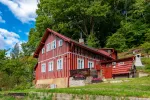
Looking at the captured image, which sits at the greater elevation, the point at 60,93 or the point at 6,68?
the point at 6,68

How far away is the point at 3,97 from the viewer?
18.8 meters

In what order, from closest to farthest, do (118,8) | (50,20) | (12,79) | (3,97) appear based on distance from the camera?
(3,97), (12,79), (50,20), (118,8)

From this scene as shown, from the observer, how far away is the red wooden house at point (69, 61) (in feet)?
107

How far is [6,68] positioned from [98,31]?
28989 mm

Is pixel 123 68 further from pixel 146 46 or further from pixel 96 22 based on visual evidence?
pixel 96 22

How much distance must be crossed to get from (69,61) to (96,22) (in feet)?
91.2

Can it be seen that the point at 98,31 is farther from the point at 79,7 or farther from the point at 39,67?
the point at 39,67

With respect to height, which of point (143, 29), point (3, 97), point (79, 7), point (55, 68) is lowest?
point (3, 97)

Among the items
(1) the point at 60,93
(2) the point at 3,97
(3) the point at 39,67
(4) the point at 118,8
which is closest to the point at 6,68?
(3) the point at 39,67

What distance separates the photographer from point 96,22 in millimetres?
60125

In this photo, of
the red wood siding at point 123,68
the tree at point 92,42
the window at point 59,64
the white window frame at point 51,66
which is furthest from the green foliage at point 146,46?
the white window frame at point 51,66

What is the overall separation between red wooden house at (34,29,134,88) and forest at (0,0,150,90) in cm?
807

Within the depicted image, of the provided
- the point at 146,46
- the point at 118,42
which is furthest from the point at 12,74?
the point at 118,42

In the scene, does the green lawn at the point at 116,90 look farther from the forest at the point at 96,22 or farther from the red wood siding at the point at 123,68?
the forest at the point at 96,22
